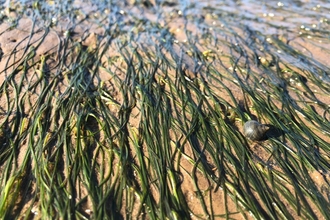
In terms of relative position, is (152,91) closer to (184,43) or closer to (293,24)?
(184,43)

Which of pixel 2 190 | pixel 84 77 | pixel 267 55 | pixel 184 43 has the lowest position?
→ pixel 2 190

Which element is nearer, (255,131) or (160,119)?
(255,131)

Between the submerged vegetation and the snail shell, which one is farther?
the snail shell

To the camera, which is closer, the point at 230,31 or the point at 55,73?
the point at 55,73

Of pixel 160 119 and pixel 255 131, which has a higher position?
pixel 160 119

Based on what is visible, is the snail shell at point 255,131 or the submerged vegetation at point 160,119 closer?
the submerged vegetation at point 160,119

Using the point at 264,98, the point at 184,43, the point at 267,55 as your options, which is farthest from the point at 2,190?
the point at 267,55

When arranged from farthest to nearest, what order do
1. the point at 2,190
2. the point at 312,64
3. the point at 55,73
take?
the point at 312,64 < the point at 55,73 < the point at 2,190

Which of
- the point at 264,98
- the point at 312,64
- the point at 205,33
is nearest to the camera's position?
the point at 264,98
